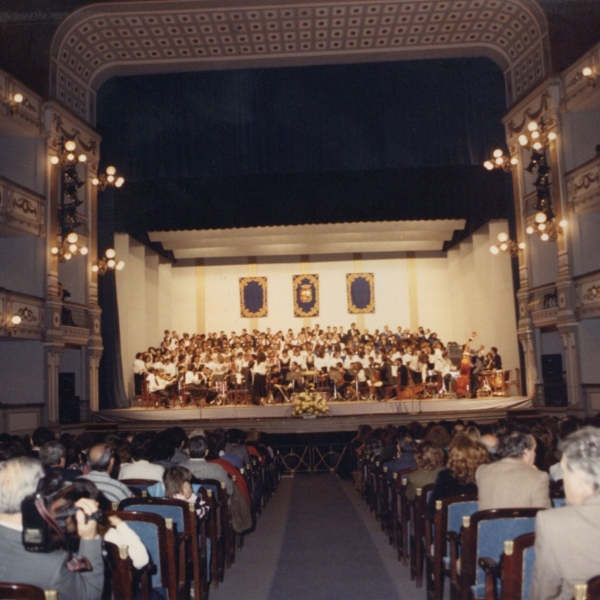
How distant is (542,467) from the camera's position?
5.69 meters

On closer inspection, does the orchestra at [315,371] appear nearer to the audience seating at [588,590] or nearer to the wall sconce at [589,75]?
the wall sconce at [589,75]

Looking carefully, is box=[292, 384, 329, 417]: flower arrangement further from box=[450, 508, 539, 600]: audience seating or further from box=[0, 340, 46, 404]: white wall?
box=[450, 508, 539, 600]: audience seating

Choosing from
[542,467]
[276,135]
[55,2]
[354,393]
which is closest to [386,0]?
[276,135]

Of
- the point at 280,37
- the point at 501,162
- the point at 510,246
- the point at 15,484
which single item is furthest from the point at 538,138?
the point at 15,484

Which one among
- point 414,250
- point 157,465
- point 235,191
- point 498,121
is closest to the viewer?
point 157,465

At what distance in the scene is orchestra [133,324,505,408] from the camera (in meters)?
14.5

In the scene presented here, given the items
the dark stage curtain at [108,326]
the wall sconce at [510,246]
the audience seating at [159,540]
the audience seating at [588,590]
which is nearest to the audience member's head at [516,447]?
the audience seating at [588,590]

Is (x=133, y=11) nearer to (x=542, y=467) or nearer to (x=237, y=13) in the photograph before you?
(x=237, y=13)

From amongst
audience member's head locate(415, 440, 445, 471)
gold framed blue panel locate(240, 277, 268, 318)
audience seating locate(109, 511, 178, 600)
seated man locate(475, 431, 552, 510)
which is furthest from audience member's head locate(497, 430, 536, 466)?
gold framed blue panel locate(240, 277, 268, 318)

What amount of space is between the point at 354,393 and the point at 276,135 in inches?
223

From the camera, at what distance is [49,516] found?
1897 millimetres

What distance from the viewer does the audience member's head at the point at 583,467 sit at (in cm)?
231

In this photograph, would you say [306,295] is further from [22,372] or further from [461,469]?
[461,469]

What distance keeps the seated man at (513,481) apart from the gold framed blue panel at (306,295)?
1630 cm
